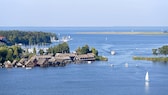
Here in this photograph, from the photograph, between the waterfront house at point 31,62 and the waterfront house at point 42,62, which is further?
the waterfront house at point 42,62

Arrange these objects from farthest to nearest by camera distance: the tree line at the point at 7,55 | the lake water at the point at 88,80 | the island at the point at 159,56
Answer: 1. the island at the point at 159,56
2. the tree line at the point at 7,55
3. the lake water at the point at 88,80

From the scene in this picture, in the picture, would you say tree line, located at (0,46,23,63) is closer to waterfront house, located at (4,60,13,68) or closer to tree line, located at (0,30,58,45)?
waterfront house, located at (4,60,13,68)

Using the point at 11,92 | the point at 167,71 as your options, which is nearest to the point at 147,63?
the point at 167,71

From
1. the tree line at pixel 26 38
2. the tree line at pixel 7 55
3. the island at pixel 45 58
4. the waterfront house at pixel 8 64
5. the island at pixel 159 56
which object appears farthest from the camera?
the tree line at pixel 26 38

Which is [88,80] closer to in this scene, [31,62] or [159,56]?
[31,62]

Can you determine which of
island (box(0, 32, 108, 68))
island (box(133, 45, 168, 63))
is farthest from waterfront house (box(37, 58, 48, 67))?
island (box(133, 45, 168, 63))

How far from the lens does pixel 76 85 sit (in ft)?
38.7

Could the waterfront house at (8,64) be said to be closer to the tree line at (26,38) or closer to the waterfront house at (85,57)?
the waterfront house at (85,57)

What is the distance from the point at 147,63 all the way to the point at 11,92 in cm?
721

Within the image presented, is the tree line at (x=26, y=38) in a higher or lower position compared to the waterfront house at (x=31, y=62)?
lower

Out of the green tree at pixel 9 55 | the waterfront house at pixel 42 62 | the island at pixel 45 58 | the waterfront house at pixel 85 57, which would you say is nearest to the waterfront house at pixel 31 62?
the island at pixel 45 58

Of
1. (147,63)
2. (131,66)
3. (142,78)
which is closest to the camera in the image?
(142,78)

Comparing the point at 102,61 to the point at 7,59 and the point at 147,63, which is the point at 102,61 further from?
the point at 7,59

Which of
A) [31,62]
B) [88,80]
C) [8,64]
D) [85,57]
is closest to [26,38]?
[85,57]
